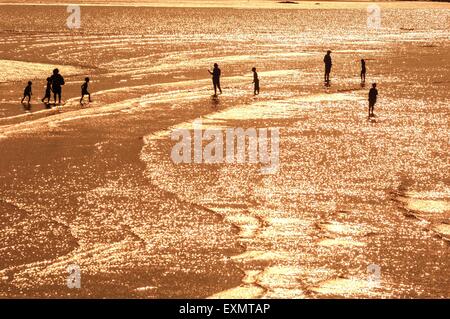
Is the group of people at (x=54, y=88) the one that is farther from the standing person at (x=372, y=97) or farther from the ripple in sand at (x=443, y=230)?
the ripple in sand at (x=443, y=230)

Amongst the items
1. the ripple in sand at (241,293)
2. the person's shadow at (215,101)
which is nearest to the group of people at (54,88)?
the person's shadow at (215,101)

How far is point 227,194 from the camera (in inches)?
950

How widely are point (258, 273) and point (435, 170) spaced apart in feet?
32.7

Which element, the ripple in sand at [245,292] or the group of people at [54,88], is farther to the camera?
the group of people at [54,88]

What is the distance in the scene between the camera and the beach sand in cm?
1805

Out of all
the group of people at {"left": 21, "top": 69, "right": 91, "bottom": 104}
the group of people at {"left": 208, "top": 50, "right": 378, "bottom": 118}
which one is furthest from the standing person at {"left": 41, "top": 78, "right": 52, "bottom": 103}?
the group of people at {"left": 208, "top": 50, "right": 378, "bottom": 118}

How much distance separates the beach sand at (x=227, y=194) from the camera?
18047 millimetres

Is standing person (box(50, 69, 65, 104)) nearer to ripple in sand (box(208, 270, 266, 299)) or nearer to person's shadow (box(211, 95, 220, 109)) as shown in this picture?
person's shadow (box(211, 95, 220, 109))

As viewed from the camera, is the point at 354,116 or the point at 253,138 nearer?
the point at 253,138

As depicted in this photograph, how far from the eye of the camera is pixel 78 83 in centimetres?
4638

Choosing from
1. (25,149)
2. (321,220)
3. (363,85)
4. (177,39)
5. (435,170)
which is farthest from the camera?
(177,39)

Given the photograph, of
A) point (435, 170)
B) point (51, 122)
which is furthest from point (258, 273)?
point (51, 122)

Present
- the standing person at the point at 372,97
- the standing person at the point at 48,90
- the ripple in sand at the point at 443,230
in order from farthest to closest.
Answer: the standing person at the point at 48,90 < the standing person at the point at 372,97 < the ripple in sand at the point at 443,230

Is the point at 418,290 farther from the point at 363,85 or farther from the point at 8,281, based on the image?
the point at 363,85
